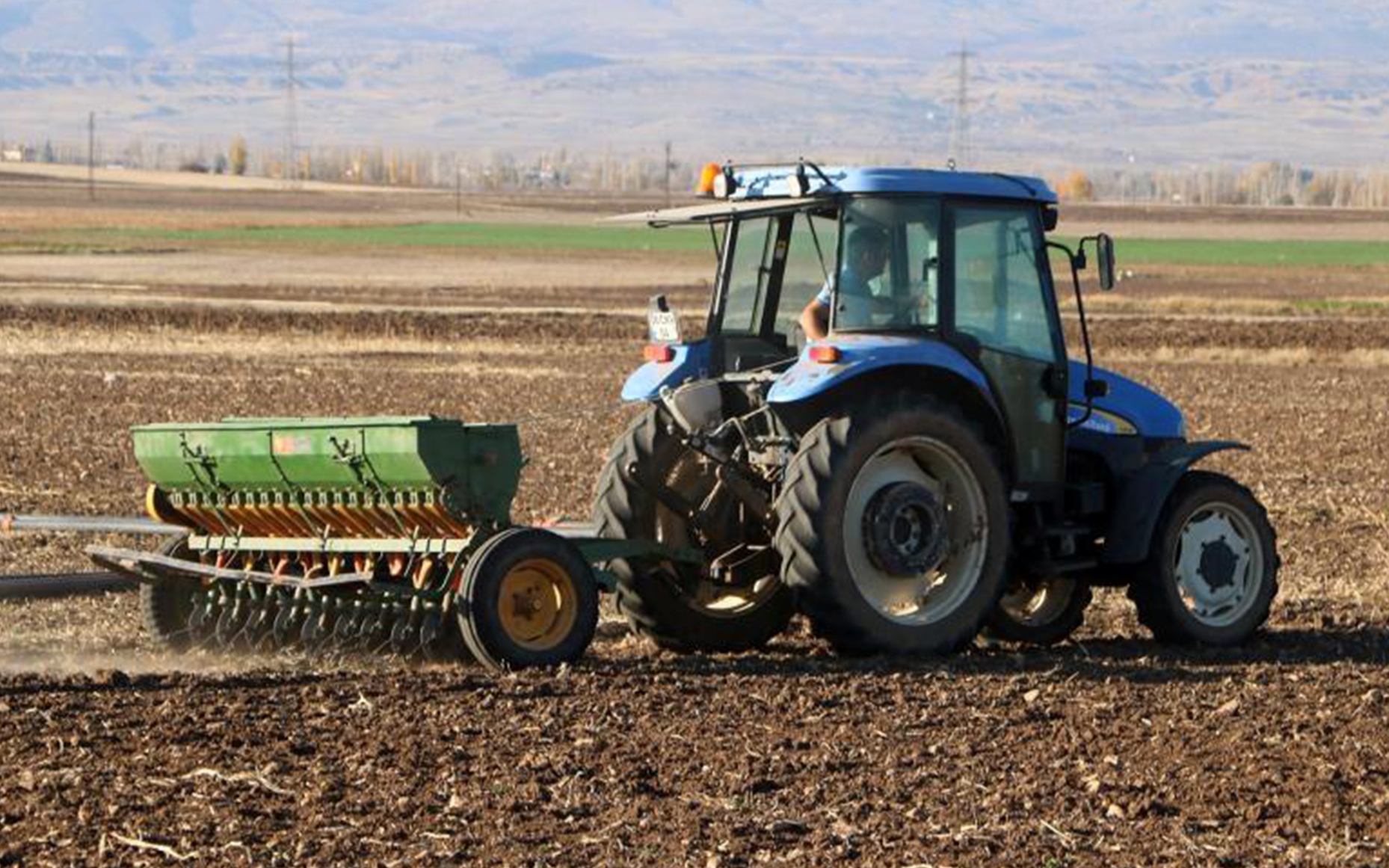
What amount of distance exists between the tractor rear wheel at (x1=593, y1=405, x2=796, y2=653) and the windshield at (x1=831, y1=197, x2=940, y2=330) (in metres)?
1.09

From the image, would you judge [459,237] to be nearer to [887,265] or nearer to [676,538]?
[676,538]

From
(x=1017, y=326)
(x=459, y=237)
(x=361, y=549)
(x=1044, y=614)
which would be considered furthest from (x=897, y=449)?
(x=459, y=237)

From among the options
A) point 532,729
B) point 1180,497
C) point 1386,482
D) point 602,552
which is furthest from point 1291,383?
point 532,729

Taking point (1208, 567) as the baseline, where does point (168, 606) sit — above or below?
below

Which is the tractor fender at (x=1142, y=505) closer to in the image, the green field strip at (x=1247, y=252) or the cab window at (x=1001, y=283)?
the cab window at (x=1001, y=283)

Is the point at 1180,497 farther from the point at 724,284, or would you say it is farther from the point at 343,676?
the point at 343,676

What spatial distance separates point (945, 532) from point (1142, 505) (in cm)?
122

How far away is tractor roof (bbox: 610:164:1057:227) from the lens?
1078 centimetres

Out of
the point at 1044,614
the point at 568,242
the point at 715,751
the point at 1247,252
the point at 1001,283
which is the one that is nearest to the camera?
the point at 715,751

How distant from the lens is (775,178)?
1100cm

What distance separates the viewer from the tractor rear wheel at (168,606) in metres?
11.6

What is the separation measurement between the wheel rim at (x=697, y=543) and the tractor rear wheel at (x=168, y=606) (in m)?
2.28

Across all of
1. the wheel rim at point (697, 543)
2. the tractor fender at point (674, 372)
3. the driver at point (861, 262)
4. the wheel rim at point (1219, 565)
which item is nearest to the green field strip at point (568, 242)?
the wheel rim at point (1219, 565)

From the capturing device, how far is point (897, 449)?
35.6ft
